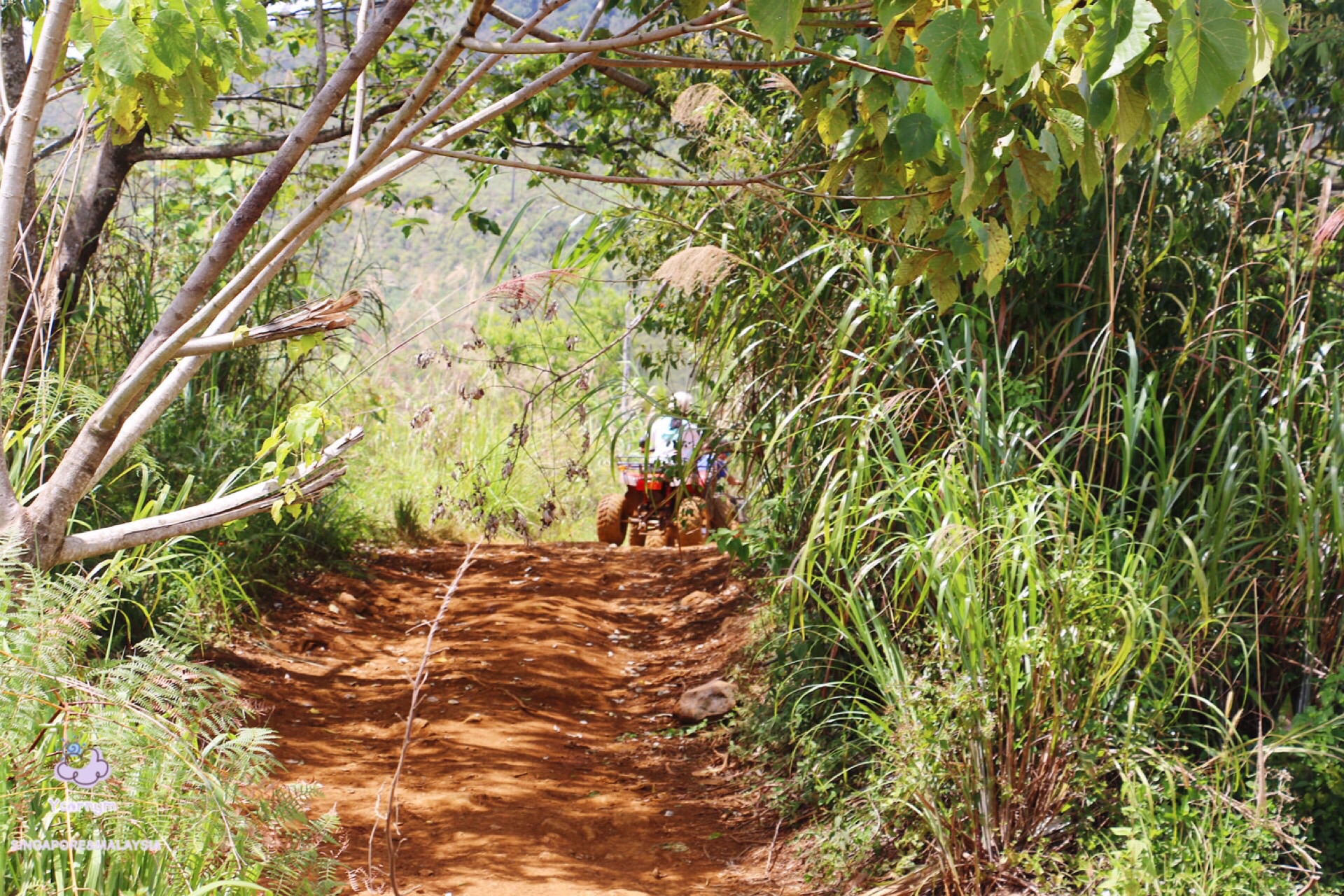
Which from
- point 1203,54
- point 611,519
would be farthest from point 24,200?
point 611,519

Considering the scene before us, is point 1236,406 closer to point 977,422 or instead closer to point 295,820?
point 977,422

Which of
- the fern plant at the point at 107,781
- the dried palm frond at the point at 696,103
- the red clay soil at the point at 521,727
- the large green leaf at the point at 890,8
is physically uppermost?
the dried palm frond at the point at 696,103

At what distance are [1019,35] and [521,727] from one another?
376 cm

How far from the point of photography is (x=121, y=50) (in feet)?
5.86

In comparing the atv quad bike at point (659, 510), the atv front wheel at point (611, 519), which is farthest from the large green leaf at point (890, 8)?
the atv front wheel at point (611, 519)

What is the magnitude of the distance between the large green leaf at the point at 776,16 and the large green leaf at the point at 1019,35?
0.33 metres

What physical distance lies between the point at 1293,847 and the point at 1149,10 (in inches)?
84.5

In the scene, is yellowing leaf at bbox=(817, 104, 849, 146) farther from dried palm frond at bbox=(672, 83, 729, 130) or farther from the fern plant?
the fern plant

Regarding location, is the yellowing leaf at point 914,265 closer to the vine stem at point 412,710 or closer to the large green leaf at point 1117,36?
the large green leaf at point 1117,36

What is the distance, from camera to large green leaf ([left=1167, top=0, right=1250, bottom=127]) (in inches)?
57.0

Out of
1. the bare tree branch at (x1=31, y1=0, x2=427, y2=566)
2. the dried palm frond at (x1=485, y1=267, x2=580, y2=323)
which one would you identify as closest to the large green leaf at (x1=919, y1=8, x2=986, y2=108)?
the bare tree branch at (x1=31, y1=0, x2=427, y2=566)

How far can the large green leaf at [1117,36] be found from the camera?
150 cm

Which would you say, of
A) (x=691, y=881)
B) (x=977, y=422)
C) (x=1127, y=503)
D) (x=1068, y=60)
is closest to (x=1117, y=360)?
(x=1127, y=503)

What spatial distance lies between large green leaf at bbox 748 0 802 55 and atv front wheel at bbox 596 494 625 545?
8.47 meters
